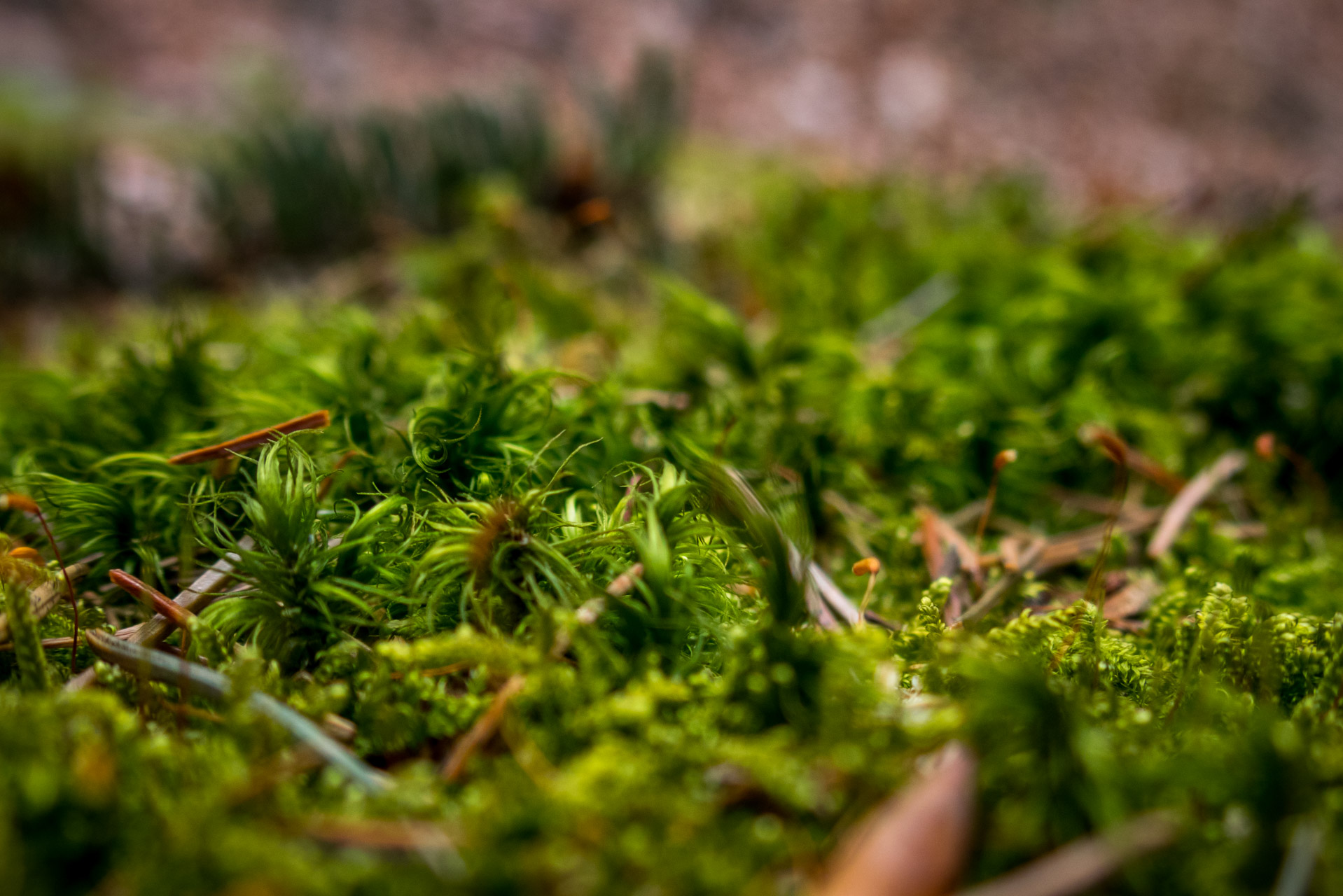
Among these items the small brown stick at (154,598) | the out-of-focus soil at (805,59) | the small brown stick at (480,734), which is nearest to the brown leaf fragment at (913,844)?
the small brown stick at (480,734)

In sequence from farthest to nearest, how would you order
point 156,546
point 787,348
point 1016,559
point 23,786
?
point 787,348, point 1016,559, point 156,546, point 23,786

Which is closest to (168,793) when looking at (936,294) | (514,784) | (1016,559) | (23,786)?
(23,786)

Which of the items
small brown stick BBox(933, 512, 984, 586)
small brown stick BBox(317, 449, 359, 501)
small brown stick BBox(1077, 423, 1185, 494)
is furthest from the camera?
small brown stick BBox(1077, 423, 1185, 494)

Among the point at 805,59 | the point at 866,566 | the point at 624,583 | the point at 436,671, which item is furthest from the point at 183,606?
the point at 805,59

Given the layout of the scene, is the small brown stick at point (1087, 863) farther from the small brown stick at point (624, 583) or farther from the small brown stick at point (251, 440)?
the small brown stick at point (251, 440)

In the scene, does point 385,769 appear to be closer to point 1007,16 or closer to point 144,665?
point 144,665

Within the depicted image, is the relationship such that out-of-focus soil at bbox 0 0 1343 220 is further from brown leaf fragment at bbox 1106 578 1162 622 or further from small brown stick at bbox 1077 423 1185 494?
brown leaf fragment at bbox 1106 578 1162 622

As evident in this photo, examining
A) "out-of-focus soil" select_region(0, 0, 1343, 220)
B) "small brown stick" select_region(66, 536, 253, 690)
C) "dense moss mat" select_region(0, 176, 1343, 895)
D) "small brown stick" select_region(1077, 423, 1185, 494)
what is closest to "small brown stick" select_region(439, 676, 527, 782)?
"dense moss mat" select_region(0, 176, 1343, 895)
